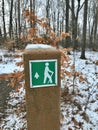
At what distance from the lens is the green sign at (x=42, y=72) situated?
174 cm

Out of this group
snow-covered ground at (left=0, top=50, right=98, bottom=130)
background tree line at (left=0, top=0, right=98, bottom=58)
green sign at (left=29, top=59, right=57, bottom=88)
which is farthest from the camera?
background tree line at (left=0, top=0, right=98, bottom=58)

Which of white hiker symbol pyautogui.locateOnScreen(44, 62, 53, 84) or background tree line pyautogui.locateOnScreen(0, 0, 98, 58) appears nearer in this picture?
white hiker symbol pyautogui.locateOnScreen(44, 62, 53, 84)

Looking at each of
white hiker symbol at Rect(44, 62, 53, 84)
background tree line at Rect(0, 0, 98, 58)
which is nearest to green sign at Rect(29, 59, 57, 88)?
white hiker symbol at Rect(44, 62, 53, 84)

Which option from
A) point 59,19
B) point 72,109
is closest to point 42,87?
point 72,109

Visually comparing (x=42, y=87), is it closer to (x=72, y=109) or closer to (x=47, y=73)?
(x=47, y=73)

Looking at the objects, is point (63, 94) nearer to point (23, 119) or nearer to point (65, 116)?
point (65, 116)

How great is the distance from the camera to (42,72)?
175 centimetres

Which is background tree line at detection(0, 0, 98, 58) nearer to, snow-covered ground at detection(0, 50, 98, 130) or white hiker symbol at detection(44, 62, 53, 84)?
snow-covered ground at detection(0, 50, 98, 130)

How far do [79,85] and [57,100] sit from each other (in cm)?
559

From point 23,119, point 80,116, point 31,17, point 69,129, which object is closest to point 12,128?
point 23,119

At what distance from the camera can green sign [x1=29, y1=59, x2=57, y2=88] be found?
174 cm

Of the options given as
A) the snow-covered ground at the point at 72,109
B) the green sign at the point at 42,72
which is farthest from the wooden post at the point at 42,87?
A: the snow-covered ground at the point at 72,109

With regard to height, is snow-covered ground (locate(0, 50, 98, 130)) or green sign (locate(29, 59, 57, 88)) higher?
green sign (locate(29, 59, 57, 88))

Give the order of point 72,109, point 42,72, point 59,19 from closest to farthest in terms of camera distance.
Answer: point 42,72
point 72,109
point 59,19
